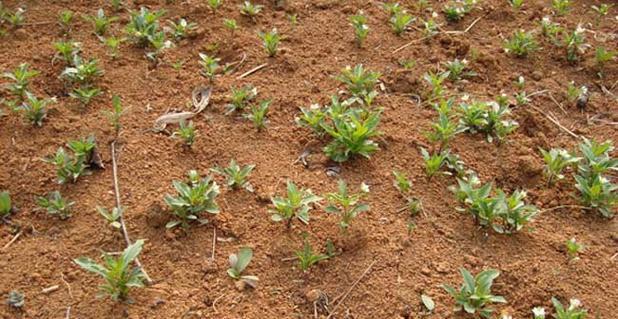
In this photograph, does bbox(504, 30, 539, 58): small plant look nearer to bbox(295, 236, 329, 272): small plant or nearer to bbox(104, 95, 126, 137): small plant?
bbox(295, 236, 329, 272): small plant

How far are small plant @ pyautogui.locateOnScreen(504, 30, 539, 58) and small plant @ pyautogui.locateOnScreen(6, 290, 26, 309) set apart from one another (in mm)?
3407

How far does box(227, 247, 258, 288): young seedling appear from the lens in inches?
115

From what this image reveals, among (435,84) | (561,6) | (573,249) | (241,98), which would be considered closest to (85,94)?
(241,98)

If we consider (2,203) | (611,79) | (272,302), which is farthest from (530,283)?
(2,203)

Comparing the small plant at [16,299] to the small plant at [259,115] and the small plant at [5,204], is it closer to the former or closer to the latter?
the small plant at [5,204]

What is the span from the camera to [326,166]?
140 inches

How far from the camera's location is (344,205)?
310 cm

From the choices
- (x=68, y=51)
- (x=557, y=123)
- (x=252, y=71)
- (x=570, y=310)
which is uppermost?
(x=68, y=51)

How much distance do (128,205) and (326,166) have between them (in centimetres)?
106

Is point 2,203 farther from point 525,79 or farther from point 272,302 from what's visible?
point 525,79

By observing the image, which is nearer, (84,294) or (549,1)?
(84,294)

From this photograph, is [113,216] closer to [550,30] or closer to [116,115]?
[116,115]

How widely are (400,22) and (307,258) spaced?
2290mm

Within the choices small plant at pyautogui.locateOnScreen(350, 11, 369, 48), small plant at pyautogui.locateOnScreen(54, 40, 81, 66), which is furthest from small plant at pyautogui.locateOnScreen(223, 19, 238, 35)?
small plant at pyautogui.locateOnScreen(54, 40, 81, 66)
